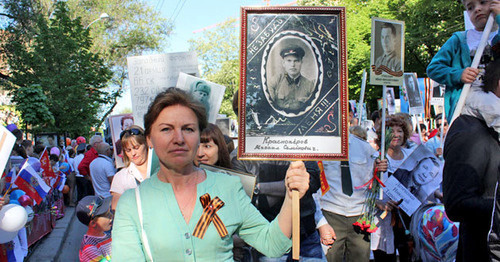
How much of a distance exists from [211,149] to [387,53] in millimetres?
2808

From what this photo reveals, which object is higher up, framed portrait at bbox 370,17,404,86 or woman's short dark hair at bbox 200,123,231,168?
framed portrait at bbox 370,17,404,86

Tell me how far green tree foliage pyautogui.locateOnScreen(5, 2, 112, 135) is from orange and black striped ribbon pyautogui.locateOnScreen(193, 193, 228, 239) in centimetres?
1568

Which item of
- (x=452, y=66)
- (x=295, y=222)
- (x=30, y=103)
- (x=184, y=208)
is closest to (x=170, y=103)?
(x=184, y=208)

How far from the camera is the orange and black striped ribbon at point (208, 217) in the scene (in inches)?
94.3

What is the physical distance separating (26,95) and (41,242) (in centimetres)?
792

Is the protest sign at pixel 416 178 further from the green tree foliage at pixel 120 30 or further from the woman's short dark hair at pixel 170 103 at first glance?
the green tree foliage at pixel 120 30

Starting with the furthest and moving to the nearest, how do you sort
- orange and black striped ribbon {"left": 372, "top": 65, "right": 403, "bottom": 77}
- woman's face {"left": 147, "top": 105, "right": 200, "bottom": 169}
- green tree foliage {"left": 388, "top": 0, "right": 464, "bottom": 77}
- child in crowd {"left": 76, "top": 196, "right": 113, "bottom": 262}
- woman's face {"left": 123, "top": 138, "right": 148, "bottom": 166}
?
green tree foliage {"left": 388, "top": 0, "right": 464, "bottom": 77}, orange and black striped ribbon {"left": 372, "top": 65, "right": 403, "bottom": 77}, woman's face {"left": 123, "top": 138, "right": 148, "bottom": 166}, child in crowd {"left": 76, "top": 196, "right": 113, "bottom": 262}, woman's face {"left": 147, "top": 105, "right": 200, "bottom": 169}

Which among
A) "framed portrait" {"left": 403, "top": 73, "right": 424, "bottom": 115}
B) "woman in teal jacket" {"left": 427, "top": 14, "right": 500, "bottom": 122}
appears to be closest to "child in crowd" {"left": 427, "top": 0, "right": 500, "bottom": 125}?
"woman in teal jacket" {"left": 427, "top": 14, "right": 500, "bottom": 122}

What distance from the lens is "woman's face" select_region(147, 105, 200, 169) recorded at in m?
2.49

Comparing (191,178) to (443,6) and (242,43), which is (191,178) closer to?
(242,43)

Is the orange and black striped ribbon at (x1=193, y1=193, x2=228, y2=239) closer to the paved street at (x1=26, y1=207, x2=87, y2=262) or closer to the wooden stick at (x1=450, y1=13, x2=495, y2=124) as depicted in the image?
the wooden stick at (x1=450, y1=13, x2=495, y2=124)

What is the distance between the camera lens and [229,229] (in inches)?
97.7

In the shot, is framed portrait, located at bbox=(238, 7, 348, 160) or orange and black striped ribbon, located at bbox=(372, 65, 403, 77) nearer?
framed portrait, located at bbox=(238, 7, 348, 160)

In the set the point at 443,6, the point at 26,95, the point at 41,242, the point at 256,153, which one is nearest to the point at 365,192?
the point at 256,153
